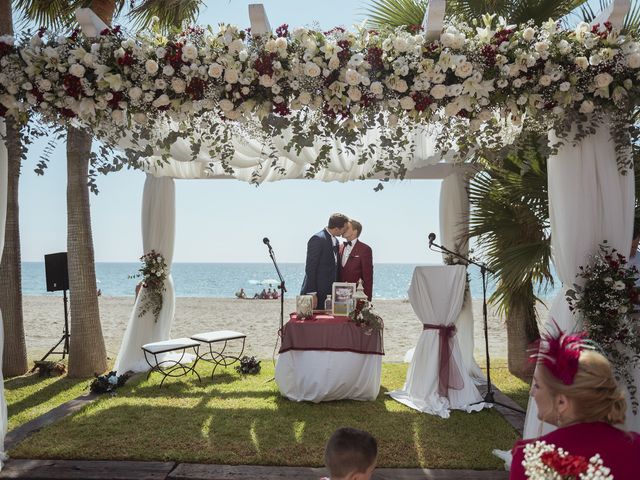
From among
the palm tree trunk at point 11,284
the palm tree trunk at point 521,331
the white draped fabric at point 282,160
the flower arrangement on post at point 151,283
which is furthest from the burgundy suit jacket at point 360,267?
the palm tree trunk at point 11,284

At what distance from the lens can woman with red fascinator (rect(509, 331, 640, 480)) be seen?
1552mm

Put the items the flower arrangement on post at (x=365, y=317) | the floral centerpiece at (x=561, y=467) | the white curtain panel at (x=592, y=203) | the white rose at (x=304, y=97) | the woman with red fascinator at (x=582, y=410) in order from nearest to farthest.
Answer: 1. the floral centerpiece at (x=561, y=467)
2. the woman with red fascinator at (x=582, y=410)
3. the white rose at (x=304, y=97)
4. the white curtain panel at (x=592, y=203)
5. the flower arrangement on post at (x=365, y=317)

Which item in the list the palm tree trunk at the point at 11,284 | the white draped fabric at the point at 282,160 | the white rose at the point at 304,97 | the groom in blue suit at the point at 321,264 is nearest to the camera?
the white rose at the point at 304,97

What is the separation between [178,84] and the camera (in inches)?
146

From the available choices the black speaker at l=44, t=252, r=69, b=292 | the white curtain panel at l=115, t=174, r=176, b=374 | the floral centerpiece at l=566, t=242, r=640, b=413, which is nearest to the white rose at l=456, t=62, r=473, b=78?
the floral centerpiece at l=566, t=242, r=640, b=413

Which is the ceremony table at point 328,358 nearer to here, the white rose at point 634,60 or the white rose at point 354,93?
the white rose at point 354,93

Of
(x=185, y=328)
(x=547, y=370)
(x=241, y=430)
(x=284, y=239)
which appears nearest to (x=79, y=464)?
(x=241, y=430)

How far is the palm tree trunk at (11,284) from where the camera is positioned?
23.3 ft

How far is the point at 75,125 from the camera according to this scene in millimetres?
4047

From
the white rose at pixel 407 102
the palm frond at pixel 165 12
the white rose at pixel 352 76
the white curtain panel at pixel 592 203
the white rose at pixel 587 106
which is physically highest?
the palm frond at pixel 165 12

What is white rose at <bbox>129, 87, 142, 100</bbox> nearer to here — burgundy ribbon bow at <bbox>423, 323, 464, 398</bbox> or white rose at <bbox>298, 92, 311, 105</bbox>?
white rose at <bbox>298, 92, 311, 105</bbox>

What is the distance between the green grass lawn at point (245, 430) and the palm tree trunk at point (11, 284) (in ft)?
2.75

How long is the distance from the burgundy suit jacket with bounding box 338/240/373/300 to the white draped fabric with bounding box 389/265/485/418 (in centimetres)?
69

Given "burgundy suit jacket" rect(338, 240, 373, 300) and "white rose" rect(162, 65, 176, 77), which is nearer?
"white rose" rect(162, 65, 176, 77)
